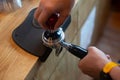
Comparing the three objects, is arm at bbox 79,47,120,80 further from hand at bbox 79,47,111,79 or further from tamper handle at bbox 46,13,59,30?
tamper handle at bbox 46,13,59,30

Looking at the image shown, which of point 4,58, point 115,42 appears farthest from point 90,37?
point 4,58

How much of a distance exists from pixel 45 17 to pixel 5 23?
19 cm

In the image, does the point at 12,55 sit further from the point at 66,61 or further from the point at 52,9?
the point at 66,61

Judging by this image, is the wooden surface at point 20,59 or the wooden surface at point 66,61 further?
the wooden surface at point 66,61

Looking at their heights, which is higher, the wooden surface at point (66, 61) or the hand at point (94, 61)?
the hand at point (94, 61)

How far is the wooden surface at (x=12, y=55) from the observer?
58 centimetres

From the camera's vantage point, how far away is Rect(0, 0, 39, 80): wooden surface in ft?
1.89

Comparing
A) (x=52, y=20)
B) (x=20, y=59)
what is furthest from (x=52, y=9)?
(x=20, y=59)

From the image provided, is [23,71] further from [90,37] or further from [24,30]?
[90,37]

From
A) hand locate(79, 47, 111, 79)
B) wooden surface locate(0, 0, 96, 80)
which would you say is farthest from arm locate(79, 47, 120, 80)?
wooden surface locate(0, 0, 96, 80)

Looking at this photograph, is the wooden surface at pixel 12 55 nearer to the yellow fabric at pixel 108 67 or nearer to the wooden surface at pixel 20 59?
the wooden surface at pixel 20 59

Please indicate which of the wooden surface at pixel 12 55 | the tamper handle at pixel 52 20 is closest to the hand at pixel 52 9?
the tamper handle at pixel 52 20

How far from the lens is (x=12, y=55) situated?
2.00 feet

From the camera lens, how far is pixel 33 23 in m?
0.67
